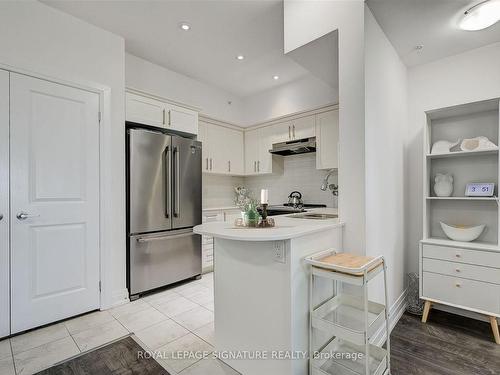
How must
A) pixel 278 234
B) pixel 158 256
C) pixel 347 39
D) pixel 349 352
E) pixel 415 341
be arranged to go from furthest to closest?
pixel 158 256, pixel 415 341, pixel 347 39, pixel 349 352, pixel 278 234

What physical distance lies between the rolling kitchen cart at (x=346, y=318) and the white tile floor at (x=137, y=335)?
63 centimetres

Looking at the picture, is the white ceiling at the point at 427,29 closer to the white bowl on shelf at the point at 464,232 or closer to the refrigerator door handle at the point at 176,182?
the white bowl on shelf at the point at 464,232

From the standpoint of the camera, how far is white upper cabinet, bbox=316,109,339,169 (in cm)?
344

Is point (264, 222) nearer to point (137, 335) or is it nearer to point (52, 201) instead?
point (137, 335)

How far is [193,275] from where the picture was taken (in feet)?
11.0

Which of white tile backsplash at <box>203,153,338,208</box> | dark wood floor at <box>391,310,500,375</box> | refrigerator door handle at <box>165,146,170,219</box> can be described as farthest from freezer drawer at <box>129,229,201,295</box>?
dark wood floor at <box>391,310,500,375</box>

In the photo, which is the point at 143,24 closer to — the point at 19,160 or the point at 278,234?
the point at 19,160

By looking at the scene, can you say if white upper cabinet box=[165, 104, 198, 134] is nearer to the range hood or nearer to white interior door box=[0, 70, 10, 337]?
the range hood

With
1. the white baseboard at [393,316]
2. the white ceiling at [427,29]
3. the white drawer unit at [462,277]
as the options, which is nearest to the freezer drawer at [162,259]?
the white baseboard at [393,316]

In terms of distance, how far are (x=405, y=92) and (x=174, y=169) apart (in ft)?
9.09

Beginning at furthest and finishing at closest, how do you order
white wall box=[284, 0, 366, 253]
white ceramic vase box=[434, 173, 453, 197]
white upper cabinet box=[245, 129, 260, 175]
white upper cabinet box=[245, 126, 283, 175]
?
white upper cabinet box=[245, 129, 260, 175]
white upper cabinet box=[245, 126, 283, 175]
white ceramic vase box=[434, 173, 453, 197]
white wall box=[284, 0, 366, 253]

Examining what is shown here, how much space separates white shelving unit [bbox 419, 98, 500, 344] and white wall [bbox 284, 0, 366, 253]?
0.97 meters

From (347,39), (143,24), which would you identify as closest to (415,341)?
(347,39)

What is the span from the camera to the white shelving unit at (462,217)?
6.68 feet
